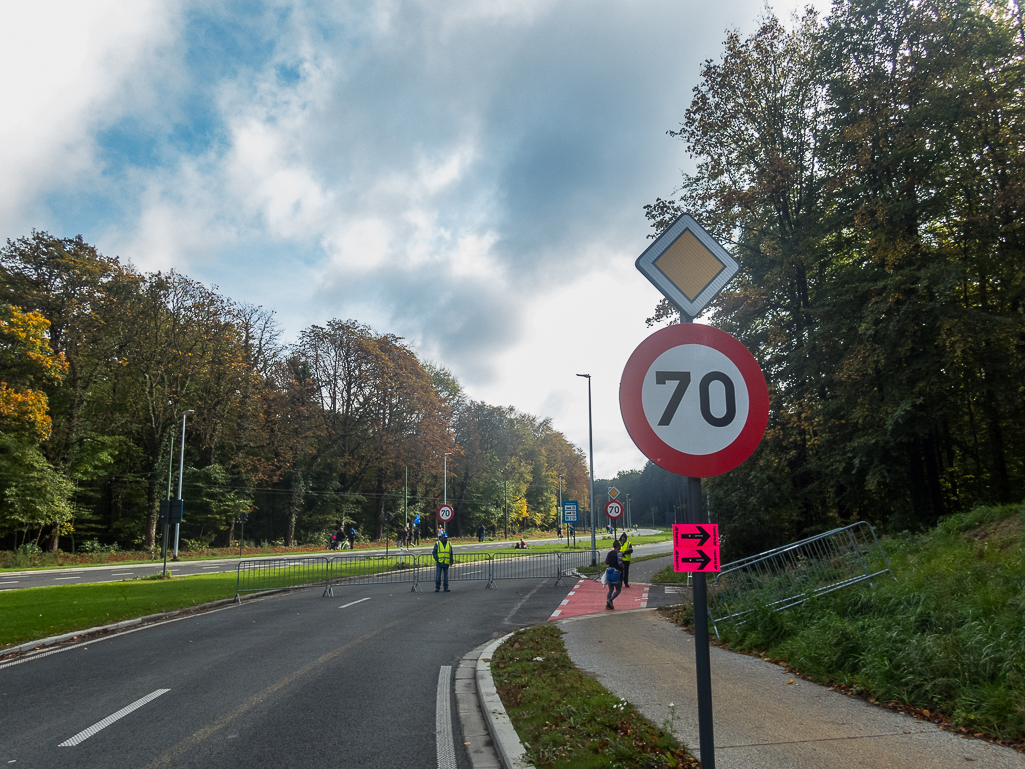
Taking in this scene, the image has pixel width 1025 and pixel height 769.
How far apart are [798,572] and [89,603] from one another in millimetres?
15421

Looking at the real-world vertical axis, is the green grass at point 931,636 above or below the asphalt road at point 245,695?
above

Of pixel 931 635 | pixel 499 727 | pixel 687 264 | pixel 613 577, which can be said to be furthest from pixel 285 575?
pixel 687 264

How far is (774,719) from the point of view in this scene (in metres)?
5.75

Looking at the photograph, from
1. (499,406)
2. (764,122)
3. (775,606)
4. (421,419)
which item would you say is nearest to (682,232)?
(775,606)

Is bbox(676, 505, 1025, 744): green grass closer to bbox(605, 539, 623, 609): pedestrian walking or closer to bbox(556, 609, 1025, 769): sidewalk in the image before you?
bbox(556, 609, 1025, 769): sidewalk

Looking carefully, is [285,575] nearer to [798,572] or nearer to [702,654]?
[798,572]

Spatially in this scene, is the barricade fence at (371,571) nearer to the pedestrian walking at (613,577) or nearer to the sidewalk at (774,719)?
the pedestrian walking at (613,577)

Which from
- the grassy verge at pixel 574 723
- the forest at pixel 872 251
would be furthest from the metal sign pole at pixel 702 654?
the forest at pixel 872 251

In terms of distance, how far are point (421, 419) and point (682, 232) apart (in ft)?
163

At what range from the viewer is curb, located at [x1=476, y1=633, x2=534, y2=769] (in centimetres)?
490

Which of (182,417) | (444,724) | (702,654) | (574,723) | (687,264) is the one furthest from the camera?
(182,417)

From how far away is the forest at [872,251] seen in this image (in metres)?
17.0

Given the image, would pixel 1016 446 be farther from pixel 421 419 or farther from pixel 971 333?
pixel 421 419

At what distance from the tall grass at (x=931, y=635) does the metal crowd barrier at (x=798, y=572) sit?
1.59ft
